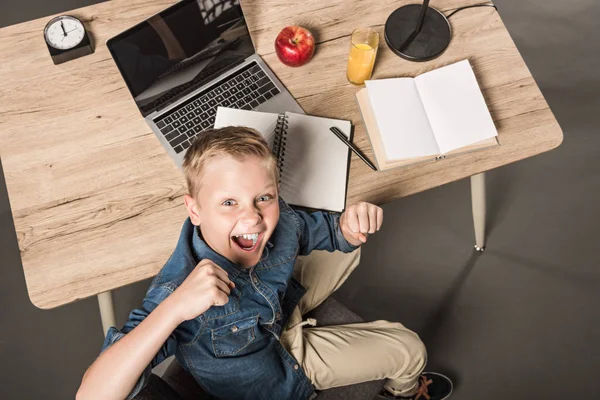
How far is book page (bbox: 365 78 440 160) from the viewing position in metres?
1.52

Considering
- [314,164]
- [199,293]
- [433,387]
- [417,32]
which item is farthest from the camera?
[433,387]

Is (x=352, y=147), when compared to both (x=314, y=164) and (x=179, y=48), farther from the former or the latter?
(x=179, y=48)

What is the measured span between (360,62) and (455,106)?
0.84 ft

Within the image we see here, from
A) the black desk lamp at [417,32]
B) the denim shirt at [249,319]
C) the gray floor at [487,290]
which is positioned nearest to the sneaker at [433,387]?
the gray floor at [487,290]

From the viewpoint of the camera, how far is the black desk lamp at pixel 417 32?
64.5 inches

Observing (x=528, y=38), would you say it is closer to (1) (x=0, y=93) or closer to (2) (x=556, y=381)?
(2) (x=556, y=381)

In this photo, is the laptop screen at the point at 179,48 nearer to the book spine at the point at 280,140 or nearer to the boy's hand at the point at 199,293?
the book spine at the point at 280,140

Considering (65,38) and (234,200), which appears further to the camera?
(65,38)

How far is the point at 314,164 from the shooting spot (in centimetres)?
152

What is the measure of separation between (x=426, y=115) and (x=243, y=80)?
1.52ft

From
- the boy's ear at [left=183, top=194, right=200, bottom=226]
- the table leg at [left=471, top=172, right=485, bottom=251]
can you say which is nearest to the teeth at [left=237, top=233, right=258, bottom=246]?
the boy's ear at [left=183, top=194, right=200, bottom=226]

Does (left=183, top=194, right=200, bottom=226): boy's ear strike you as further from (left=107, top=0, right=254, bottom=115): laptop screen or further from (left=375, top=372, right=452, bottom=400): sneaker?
(left=375, top=372, right=452, bottom=400): sneaker

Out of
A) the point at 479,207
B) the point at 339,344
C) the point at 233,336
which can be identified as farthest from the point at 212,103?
the point at 479,207

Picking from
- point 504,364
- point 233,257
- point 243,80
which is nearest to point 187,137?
point 243,80
